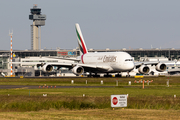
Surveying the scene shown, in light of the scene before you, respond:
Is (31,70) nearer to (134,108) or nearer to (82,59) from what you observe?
(82,59)

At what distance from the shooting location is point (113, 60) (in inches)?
2990

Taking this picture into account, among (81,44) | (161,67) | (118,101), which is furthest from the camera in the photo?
(81,44)

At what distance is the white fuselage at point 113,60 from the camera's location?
239ft

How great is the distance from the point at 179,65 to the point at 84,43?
57.5 metres

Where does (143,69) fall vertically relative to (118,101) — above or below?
above

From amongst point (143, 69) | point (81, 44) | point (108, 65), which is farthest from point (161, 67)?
point (81, 44)

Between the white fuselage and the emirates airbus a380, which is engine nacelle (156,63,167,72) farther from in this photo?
the white fuselage

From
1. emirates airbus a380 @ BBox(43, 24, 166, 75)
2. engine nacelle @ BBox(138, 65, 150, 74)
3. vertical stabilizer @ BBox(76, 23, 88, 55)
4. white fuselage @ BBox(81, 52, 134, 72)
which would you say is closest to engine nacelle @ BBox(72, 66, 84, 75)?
emirates airbus a380 @ BBox(43, 24, 166, 75)

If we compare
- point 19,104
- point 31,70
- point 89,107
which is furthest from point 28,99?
point 31,70

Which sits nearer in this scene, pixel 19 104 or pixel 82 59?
pixel 19 104

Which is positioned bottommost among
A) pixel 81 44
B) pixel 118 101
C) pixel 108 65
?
pixel 118 101

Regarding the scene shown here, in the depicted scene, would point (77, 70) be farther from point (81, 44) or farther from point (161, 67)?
point (81, 44)

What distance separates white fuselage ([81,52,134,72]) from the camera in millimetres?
72744

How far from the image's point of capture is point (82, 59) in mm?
89000
